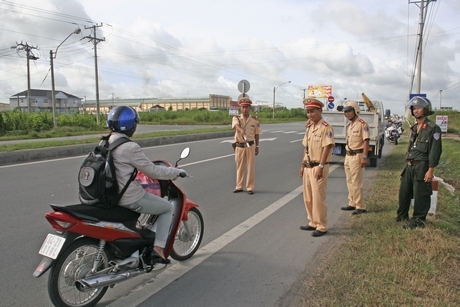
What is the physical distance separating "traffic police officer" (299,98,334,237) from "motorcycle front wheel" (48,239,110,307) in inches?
117

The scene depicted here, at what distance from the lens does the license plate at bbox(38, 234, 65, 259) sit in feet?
10.1

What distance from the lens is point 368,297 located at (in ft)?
11.0

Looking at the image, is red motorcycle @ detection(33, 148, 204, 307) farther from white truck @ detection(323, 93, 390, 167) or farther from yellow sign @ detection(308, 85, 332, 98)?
yellow sign @ detection(308, 85, 332, 98)

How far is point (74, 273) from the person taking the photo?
10.6 ft

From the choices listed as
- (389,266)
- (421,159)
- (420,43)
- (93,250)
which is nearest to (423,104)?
(421,159)

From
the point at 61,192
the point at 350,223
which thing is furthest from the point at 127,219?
the point at 61,192

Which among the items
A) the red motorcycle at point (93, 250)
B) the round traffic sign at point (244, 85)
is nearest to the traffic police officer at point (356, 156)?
the red motorcycle at point (93, 250)

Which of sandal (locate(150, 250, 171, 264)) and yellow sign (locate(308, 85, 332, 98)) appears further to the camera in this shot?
yellow sign (locate(308, 85, 332, 98))

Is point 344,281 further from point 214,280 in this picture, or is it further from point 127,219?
point 127,219

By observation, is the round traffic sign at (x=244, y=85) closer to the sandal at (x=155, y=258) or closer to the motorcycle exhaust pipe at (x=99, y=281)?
the sandal at (x=155, y=258)

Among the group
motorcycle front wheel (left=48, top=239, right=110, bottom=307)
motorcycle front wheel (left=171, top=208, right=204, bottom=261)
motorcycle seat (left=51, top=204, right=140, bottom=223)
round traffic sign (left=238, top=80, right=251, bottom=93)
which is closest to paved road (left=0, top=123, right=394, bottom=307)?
motorcycle front wheel (left=171, top=208, right=204, bottom=261)

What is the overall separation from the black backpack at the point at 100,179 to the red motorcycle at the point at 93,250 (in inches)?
3.7

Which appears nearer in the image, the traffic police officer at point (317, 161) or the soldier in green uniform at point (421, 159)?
the soldier in green uniform at point (421, 159)

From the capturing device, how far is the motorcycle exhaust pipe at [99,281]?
3.19 metres
